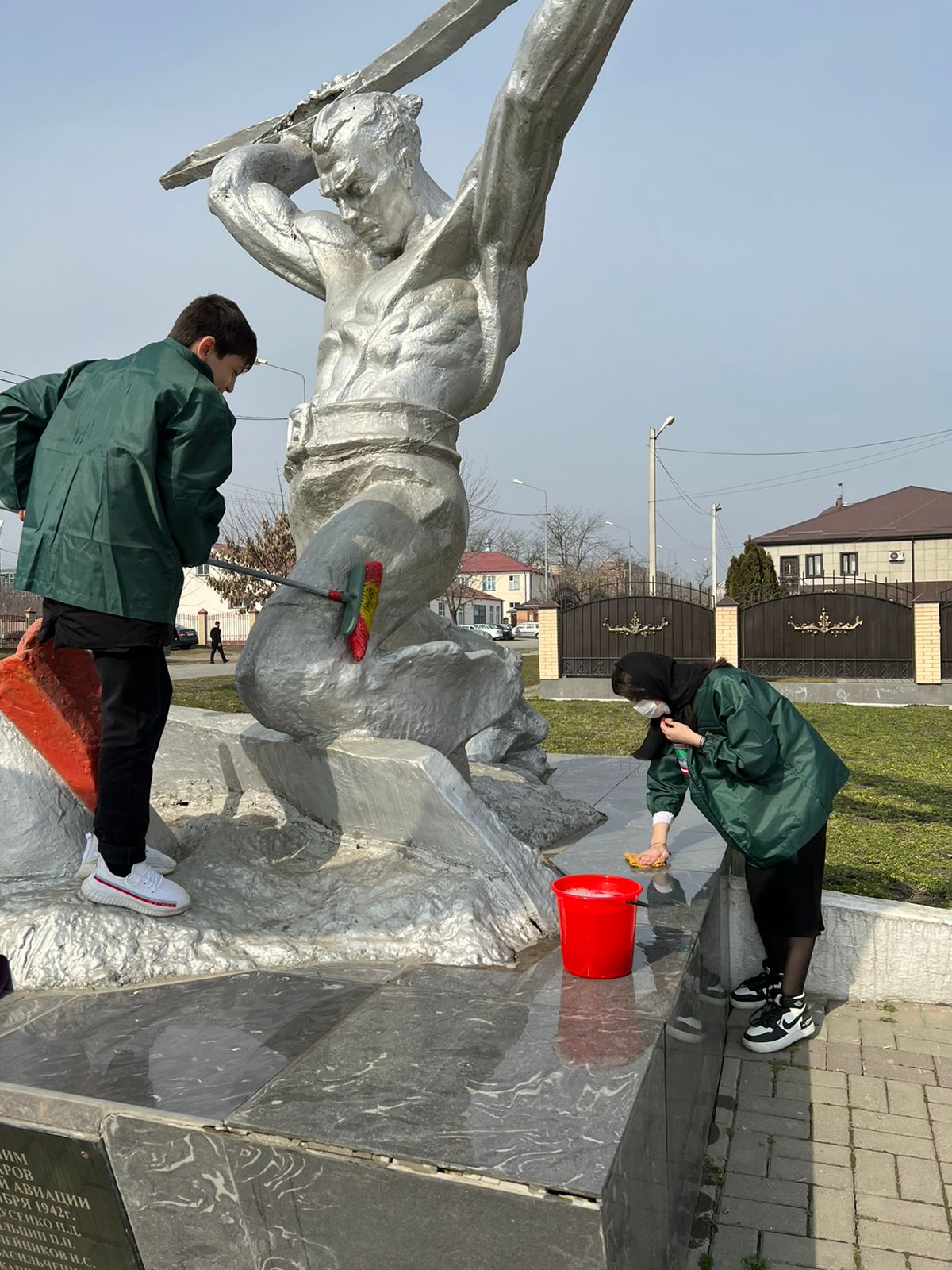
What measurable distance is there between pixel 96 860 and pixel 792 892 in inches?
88.1

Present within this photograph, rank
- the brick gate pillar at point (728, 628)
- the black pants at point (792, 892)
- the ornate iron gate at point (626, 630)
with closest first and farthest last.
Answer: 1. the black pants at point (792, 892)
2. the brick gate pillar at point (728, 628)
3. the ornate iron gate at point (626, 630)

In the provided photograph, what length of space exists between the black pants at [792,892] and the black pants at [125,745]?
207 centimetres

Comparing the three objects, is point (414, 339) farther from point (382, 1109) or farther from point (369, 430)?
point (382, 1109)

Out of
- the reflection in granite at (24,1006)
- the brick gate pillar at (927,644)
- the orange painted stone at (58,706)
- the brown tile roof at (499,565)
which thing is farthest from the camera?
the brown tile roof at (499,565)

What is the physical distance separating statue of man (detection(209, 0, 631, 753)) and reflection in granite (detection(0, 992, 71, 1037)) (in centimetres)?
112

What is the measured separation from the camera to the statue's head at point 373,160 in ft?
12.3

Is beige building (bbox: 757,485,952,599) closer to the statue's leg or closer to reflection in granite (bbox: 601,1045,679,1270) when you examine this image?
the statue's leg

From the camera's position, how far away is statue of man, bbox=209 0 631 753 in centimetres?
326

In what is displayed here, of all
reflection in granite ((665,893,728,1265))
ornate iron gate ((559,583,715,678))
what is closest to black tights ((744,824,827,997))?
reflection in granite ((665,893,728,1265))

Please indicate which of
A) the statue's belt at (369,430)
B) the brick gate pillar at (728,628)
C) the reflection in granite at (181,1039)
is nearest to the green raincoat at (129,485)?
the reflection in granite at (181,1039)

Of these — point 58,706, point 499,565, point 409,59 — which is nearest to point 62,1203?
point 58,706

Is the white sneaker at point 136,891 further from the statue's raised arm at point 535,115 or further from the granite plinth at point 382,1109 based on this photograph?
the statue's raised arm at point 535,115

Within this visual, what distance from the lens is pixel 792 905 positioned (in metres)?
3.50

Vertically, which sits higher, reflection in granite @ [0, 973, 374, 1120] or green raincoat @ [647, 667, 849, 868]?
green raincoat @ [647, 667, 849, 868]
